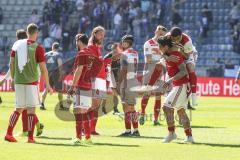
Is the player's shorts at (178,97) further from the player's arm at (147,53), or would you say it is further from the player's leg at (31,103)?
the player's arm at (147,53)

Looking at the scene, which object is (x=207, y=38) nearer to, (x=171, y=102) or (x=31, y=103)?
(x=171, y=102)

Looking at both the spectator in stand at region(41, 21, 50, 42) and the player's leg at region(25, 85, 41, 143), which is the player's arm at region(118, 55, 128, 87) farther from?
the spectator in stand at region(41, 21, 50, 42)

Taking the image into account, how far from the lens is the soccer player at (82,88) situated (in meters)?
16.7

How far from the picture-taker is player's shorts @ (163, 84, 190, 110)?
17281 mm

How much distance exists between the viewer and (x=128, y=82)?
23.6 m

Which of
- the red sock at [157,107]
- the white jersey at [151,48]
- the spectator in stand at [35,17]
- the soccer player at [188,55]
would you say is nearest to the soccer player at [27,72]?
the soccer player at [188,55]

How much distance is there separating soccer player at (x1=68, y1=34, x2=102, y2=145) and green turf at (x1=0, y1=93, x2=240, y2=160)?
39 cm

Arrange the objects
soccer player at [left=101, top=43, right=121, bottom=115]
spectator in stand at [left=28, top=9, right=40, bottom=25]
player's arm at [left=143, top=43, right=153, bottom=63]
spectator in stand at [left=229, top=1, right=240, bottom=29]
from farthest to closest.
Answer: spectator in stand at [left=28, top=9, right=40, bottom=25] → spectator in stand at [left=229, top=1, right=240, bottom=29] → soccer player at [left=101, top=43, right=121, bottom=115] → player's arm at [left=143, top=43, right=153, bottom=63]

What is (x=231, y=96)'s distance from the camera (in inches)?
1665

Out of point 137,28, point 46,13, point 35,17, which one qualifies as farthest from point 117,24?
point 35,17

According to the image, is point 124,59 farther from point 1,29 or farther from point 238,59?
point 1,29

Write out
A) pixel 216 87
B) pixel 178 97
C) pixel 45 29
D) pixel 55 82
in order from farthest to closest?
pixel 45 29
pixel 216 87
pixel 55 82
pixel 178 97

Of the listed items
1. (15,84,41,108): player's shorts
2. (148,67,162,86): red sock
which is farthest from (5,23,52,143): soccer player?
(148,67,162,86): red sock

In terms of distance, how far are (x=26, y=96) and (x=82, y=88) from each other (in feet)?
3.92
